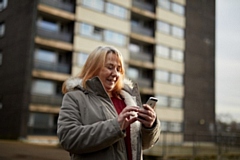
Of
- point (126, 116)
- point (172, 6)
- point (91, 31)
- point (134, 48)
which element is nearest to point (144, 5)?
point (172, 6)

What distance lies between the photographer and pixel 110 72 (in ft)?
6.04

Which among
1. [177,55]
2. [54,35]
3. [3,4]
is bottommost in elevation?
[54,35]

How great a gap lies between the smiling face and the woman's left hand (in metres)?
0.28

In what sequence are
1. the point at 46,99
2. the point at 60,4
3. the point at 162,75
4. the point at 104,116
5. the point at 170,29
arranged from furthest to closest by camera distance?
the point at 170,29, the point at 162,75, the point at 60,4, the point at 46,99, the point at 104,116

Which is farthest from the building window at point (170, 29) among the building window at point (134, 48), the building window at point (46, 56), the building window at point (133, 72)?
the building window at point (46, 56)

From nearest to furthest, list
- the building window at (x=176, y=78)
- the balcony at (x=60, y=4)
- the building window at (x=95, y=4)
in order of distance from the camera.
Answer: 1. the balcony at (x=60, y=4)
2. the building window at (x=95, y=4)
3. the building window at (x=176, y=78)

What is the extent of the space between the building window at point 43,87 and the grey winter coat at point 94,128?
1735cm

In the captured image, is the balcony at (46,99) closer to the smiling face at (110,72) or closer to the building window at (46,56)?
the building window at (46,56)

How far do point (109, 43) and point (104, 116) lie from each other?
20.5 meters

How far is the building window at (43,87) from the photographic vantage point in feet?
61.1

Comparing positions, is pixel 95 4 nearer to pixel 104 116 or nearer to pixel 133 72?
pixel 133 72

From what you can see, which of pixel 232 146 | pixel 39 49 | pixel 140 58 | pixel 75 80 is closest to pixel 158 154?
pixel 232 146

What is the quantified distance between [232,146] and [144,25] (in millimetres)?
15609

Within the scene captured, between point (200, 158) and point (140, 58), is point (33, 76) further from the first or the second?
point (200, 158)
